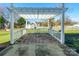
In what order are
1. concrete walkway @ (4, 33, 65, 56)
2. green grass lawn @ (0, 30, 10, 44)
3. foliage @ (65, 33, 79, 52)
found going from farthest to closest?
1. green grass lawn @ (0, 30, 10, 44)
2. foliage @ (65, 33, 79, 52)
3. concrete walkway @ (4, 33, 65, 56)

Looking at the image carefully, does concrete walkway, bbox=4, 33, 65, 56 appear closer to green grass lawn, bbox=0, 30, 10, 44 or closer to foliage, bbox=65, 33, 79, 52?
foliage, bbox=65, 33, 79, 52

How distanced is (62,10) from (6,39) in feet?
13.8

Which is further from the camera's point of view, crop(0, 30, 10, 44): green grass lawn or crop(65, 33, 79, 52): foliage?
crop(0, 30, 10, 44): green grass lawn

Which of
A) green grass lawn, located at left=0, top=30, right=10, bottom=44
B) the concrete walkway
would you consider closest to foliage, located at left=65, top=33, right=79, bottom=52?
the concrete walkway

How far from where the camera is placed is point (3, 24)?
40.8 feet

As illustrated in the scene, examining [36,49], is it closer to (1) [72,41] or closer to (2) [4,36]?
(2) [4,36]

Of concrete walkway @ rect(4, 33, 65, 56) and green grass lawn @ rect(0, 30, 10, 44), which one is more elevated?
A: green grass lawn @ rect(0, 30, 10, 44)

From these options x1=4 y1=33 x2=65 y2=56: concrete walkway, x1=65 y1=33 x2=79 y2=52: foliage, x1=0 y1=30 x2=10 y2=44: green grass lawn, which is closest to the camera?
x1=4 y1=33 x2=65 y2=56: concrete walkway

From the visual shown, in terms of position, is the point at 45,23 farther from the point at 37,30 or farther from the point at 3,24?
the point at 3,24

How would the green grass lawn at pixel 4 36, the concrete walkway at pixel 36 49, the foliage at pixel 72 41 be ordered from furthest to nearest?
the green grass lawn at pixel 4 36
the foliage at pixel 72 41
the concrete walkway at pixel 36 49

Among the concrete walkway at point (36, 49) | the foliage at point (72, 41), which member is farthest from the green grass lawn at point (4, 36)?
the foliage at point (72, 41)

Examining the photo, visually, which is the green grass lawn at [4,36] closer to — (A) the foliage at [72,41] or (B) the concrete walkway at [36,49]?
(B) the concrete walkway at [36,49]

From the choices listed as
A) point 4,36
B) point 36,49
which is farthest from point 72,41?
point 4,36

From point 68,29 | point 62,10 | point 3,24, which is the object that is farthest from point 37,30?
point 62,10
